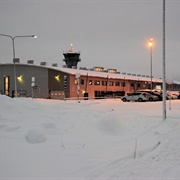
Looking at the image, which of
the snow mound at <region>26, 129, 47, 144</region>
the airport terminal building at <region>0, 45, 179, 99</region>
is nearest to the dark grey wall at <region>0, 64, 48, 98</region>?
the airport terminal building at <region>0, 45, 179, 99</region>

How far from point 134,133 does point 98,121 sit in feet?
6.03

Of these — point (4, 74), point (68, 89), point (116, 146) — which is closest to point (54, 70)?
point (68, 89)

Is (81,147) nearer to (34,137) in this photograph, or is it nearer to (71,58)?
(34,137)

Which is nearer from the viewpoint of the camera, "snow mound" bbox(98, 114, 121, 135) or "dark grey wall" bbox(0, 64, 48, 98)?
"snow mound" bbox(98, 114, 121, 135)

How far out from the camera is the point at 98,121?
1359 centimetres

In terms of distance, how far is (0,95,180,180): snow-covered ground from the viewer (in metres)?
6.91

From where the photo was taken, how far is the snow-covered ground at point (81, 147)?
22.7 ft

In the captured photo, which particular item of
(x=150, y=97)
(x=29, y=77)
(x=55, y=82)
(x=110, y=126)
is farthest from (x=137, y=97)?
(x=110, y=126)

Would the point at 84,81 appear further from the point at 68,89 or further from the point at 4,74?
the point at 4,74

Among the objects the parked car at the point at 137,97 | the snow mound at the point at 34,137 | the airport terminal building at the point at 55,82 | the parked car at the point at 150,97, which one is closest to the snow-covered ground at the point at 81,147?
the snow mound at the point at 34,137

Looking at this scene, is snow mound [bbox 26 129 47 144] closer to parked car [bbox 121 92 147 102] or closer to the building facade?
parked car [bbox 121 92 147 102]

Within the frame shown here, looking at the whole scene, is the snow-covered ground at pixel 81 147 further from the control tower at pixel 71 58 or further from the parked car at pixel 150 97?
the control tower at pixel 71 58

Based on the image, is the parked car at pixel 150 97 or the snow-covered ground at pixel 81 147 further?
the parked car at pixel 150 97

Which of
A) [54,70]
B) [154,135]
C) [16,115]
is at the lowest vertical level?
[154,135]
